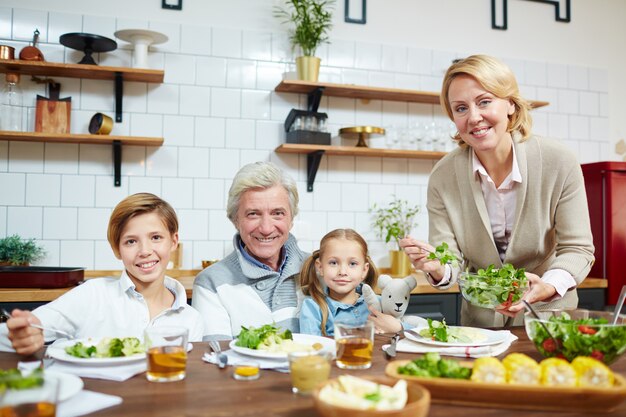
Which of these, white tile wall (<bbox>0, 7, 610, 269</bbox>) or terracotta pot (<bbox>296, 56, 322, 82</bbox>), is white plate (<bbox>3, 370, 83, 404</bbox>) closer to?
white tile wall (<bbox>0, 7, 610, 269</bbox>)

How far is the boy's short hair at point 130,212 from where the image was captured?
1792mm

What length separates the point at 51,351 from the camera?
1303mm

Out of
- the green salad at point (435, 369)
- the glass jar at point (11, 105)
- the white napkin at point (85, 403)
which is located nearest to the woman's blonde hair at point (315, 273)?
the green salad at point (435, 369)

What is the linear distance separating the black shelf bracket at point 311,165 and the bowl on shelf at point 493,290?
6.44 feet

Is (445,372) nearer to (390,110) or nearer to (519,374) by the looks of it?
(519,374)

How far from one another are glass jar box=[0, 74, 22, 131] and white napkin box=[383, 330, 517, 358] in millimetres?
2522

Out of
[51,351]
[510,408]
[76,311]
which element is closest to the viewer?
[510,408]

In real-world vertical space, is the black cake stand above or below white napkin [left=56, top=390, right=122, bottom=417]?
above

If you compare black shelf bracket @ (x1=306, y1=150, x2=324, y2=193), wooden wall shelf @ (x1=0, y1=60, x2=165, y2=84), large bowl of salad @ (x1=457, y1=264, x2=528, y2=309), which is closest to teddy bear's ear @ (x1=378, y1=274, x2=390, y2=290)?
large bowl of salad @ (x1=457, y1=264, x2=528, y2=309)

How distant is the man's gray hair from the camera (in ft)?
6.47

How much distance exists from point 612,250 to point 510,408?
9.34 feet

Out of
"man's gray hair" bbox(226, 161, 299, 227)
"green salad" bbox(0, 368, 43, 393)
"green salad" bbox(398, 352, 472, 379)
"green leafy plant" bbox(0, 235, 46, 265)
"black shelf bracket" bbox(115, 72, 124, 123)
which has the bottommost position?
"green salad" bbox(398, 352, 472, 379)

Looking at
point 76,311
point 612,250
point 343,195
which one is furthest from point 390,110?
point 76,311

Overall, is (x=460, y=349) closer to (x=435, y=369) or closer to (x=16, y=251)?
(x=435, y=369)
